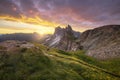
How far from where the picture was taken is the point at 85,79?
91.6 m

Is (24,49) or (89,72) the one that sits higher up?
(24,49)

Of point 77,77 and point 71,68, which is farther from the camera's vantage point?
point 71,68

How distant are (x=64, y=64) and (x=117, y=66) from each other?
79821 millimetres

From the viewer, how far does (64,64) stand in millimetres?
109062

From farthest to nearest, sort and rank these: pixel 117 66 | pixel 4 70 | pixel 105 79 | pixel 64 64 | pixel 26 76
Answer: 1. pixel 117 66
2. pixel 64 64
3. pixel 105 79
4. pixel 4 70
5. pixel 26 76

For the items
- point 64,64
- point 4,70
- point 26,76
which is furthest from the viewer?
point 64,64

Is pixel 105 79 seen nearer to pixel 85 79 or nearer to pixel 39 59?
pixel 85 79

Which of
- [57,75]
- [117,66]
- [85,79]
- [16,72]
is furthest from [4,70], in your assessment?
[117,66]

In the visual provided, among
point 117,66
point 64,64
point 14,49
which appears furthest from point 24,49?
point 117,66

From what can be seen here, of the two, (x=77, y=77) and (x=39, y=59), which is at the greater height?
(x=39, y=59)

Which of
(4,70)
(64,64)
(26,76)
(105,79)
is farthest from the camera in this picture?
(64,64)

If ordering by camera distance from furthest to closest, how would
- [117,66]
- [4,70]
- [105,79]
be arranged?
1. [117,66]
2. [105,79]
3. [4,70]

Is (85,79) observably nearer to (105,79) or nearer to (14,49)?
(105,79)

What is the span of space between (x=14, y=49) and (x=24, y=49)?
24.5 ft
